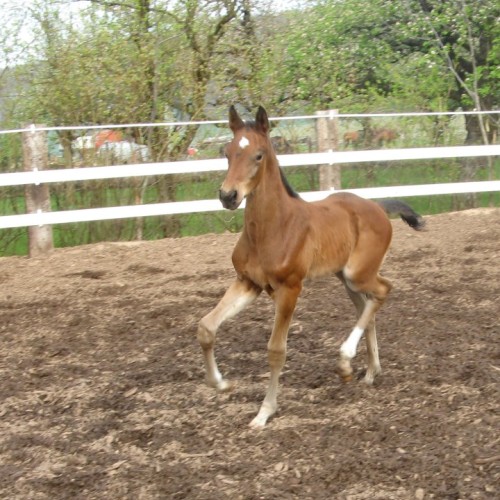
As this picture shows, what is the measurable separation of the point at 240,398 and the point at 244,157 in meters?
1.47

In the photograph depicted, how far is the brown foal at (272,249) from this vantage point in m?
4.50

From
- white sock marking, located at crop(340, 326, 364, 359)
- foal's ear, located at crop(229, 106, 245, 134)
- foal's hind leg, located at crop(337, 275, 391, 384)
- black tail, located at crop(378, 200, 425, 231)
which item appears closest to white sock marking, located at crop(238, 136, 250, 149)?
foal's ear, located at crop(229, 106, 245, 134)

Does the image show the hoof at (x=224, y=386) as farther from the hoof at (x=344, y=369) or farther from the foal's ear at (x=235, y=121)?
the foal's ear at (x=235, y=121)

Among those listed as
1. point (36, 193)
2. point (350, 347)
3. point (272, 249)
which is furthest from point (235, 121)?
point (36, 193)

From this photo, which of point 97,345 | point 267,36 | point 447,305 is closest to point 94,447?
point 97,345

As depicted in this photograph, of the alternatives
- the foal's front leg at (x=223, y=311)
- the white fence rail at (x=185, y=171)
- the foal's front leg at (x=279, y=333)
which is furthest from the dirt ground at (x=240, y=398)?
the white fence rail at (x=185, y=171)

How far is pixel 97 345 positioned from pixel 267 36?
1136 centimetres

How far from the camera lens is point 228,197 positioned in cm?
426

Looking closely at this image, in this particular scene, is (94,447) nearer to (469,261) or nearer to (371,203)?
(371,203)

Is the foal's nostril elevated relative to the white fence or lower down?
elevated

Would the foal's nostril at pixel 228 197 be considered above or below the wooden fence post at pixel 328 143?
above

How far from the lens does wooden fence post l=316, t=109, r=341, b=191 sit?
11.8 meters

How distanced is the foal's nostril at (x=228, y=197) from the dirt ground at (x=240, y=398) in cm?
121

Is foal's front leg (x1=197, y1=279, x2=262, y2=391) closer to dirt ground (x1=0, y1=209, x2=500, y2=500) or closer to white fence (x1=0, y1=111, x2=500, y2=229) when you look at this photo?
dirt ground (x1=0, y1=209, x2=500, y2=500)
